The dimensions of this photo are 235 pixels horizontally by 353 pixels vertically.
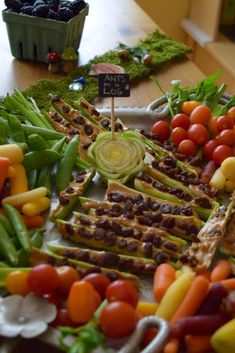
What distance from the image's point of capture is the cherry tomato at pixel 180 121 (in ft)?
5.93

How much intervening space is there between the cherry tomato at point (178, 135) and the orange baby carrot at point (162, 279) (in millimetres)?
612

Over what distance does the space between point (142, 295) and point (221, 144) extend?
2.14 feet

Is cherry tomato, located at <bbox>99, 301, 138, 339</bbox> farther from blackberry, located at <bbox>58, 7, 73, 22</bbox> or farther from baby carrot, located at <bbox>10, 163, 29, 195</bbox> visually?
blackberry, located at <bbox>58, 7, 73, 22</bbox>

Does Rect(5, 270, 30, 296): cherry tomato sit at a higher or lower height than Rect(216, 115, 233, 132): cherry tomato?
lower

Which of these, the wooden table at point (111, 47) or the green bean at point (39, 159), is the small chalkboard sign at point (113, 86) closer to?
the green bean at point (39, 159)

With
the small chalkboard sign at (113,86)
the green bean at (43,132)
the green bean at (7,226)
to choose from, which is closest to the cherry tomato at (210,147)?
the small chalkboard sign at (113,86)

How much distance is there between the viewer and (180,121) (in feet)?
5.93

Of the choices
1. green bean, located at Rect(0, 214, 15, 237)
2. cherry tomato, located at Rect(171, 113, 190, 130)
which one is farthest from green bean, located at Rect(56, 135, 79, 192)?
cherry tomato, located at Rect(171, 113, 190, 130)

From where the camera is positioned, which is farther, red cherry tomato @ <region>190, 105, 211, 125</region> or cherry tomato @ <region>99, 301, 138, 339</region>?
red cherry tomato @ <region>190, 105, 211, 125</region>

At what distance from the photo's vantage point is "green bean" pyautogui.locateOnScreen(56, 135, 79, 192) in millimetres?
1559

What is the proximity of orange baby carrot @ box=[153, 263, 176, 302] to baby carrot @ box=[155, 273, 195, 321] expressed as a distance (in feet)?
0.08

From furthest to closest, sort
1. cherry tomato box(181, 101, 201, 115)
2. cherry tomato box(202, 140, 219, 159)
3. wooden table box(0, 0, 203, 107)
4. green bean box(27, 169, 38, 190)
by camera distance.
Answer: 1. wooden table box(0, 0, 203, 107)
2. cherry tomato box(181, 101, 201, 115)
3. cherry tomato box(202, 140, 219, 159)
4. green bean box(27, 169, 38, 190)

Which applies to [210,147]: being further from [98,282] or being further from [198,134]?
[98,282]

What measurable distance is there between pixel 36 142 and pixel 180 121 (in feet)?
1.65
